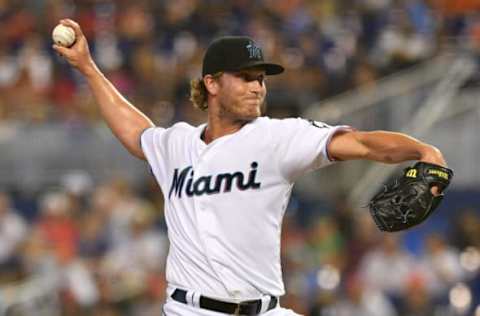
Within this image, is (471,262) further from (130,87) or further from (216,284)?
(216,284)

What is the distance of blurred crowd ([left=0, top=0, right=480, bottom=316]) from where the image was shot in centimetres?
1116

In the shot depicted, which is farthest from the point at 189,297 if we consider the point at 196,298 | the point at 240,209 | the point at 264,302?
the point at 240,209

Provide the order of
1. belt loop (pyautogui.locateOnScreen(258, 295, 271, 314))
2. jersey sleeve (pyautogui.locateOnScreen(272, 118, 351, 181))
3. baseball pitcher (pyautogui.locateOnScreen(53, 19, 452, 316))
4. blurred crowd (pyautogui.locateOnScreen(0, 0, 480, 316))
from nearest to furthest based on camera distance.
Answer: jersey sleeve (pyautogui.locateOnScreen(272, 118, 351, 181)) < baseball pitcher (pyautogui.locateOnScreen(53, 19, 452, 316)) < belt loop (pyautogui.locateOnScreen(258, 295, 271, 314)) < blurred crowd (pyautogui.locateOnScreen(0, 0, 480, 316))

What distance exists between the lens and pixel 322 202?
12672 mm

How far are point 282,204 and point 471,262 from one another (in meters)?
6.13

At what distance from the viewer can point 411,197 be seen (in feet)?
16.4

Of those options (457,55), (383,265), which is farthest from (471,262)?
(457,55)

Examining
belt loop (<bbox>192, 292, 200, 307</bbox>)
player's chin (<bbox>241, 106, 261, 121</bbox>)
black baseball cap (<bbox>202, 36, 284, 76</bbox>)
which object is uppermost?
black baseball cap (<bbox>202, 36, 284, 76</bbox>)

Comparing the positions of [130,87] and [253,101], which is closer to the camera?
[253,101]

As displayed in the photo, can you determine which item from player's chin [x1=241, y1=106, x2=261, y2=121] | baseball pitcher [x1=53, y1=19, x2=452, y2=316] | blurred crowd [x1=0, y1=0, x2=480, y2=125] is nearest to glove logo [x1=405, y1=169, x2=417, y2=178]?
baseball pitcher [x1=53, y1=19, x2=452, y2=316]

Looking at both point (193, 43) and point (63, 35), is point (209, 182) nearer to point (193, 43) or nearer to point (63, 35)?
point (63, 35)

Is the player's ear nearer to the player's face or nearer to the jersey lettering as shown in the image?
the player's face

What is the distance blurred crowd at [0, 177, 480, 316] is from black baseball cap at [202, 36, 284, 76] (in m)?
5.08

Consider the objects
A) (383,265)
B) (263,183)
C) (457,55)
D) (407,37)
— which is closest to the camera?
(263,183)
